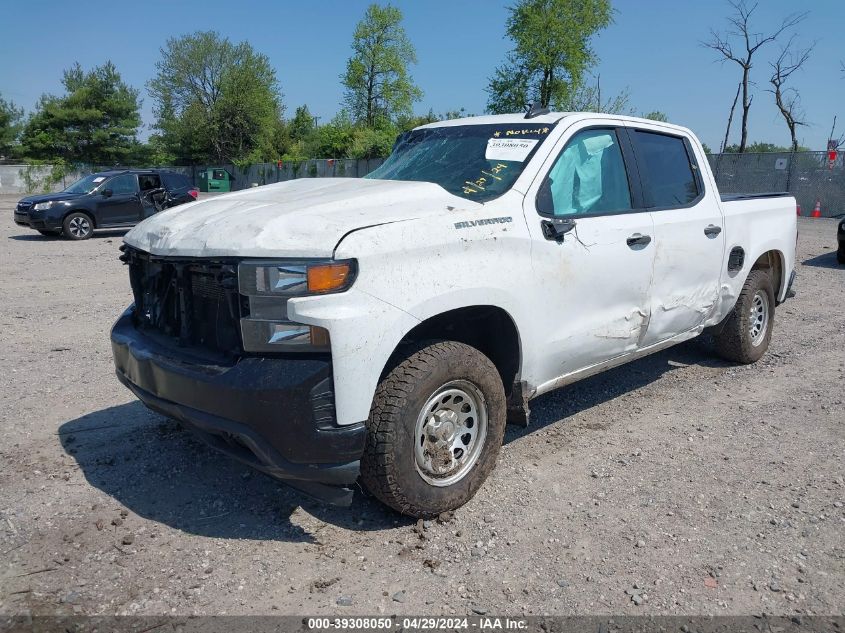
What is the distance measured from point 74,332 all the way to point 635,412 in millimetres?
5561

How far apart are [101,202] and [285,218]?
1534 cm

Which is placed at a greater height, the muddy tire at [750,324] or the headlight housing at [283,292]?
the headlight housing at [283,292]

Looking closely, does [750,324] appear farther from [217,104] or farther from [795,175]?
[217,104]

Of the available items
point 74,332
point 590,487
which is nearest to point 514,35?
point 74,332

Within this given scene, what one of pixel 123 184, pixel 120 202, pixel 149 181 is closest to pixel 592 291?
pixel 120 202

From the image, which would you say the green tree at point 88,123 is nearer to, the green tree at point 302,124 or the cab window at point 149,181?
the green tree at point 302,124

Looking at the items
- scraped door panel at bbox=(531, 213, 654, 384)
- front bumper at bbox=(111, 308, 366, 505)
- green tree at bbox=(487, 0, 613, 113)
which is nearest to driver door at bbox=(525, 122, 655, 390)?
scraped door panel at bbox=(531, 213, 654, 384)

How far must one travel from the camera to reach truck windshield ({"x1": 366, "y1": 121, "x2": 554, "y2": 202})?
12.2 feet

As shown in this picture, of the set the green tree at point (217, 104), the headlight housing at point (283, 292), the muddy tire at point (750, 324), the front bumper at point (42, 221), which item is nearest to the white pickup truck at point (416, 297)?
the headlight housing at point (283, 292)

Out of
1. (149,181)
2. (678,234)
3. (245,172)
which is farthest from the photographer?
(245,172)

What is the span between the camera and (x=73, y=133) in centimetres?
5341

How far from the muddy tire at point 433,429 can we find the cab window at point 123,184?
15.8m

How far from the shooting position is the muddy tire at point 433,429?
9.79ft

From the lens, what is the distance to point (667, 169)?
4742mm
